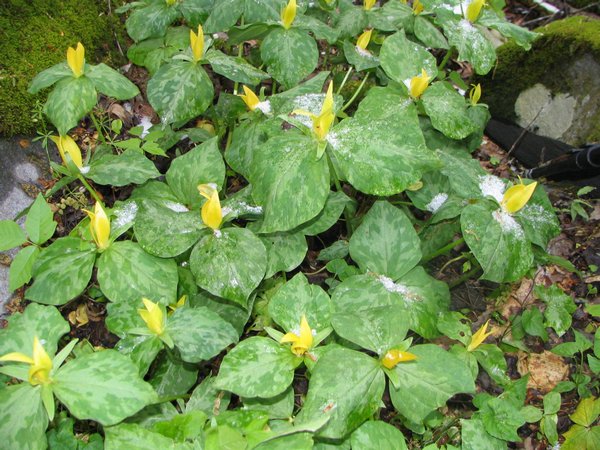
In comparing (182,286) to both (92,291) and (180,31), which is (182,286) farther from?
(180,31)

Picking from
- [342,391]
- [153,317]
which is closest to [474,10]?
[342,391]

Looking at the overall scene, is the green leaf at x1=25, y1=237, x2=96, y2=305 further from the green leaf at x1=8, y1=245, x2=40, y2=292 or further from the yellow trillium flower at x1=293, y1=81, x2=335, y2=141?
the yellow trillium flower at x1=293, y1=81, x2=335, y2=141

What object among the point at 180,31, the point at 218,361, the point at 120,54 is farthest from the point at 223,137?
the point at 218,361

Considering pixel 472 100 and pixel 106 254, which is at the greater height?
pixel 472 100

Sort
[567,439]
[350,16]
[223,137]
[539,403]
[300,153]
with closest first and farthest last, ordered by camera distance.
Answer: [300,153], [567,439], [539,403], [350,16], [223,137]

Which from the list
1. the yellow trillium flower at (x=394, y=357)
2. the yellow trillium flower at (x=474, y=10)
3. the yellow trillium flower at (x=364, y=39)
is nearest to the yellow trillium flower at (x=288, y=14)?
the yellow trillium flower at (x=364, y=39)

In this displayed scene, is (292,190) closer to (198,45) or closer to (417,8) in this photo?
(198,45)

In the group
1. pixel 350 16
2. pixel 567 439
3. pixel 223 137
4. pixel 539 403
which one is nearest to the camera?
pixel 567 439
